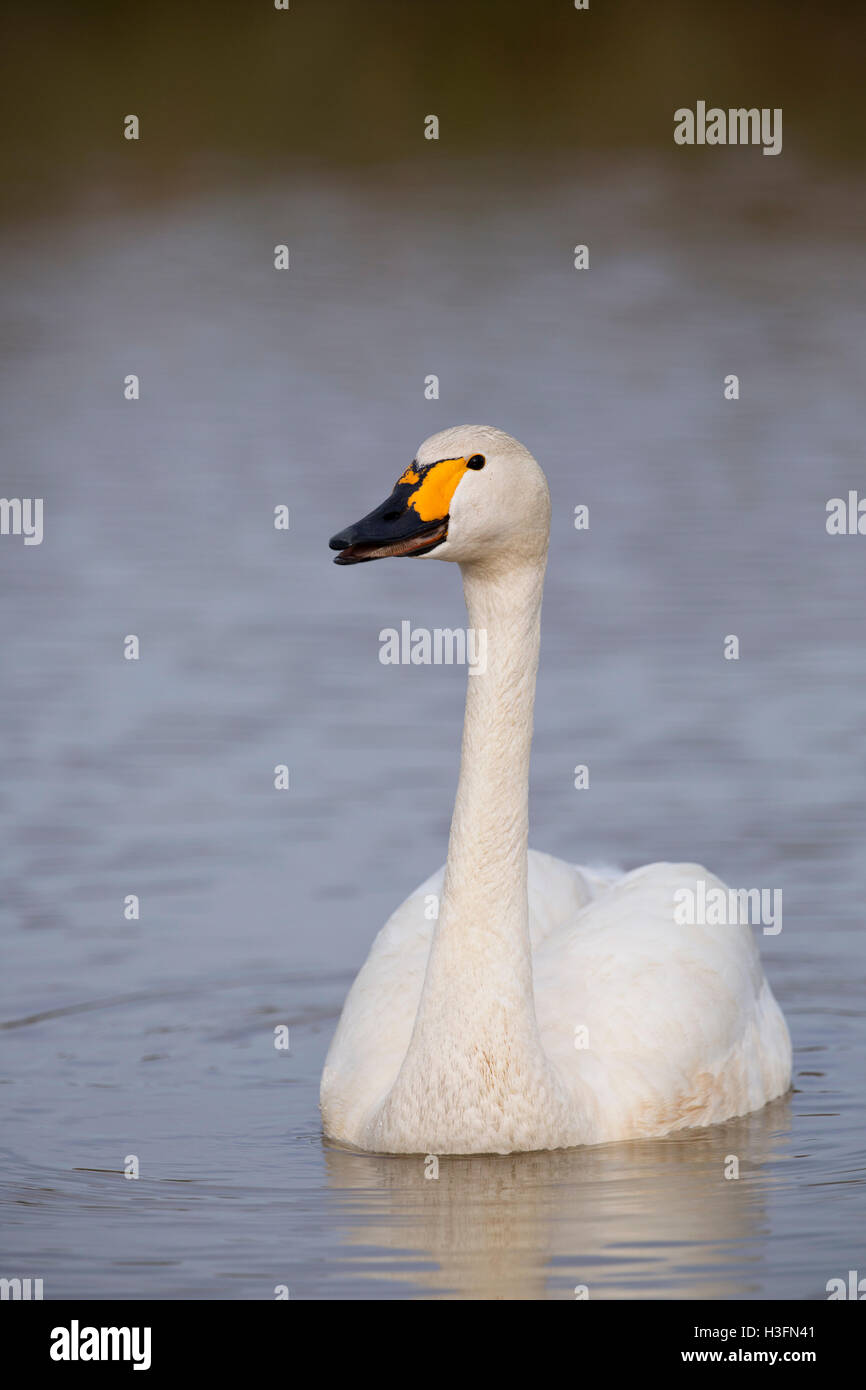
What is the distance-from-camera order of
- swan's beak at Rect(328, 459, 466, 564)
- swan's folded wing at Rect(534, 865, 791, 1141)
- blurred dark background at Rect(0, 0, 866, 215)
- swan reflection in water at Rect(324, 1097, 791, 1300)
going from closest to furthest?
swan reflection in water at Rect(324, 1097, 791, 1300) → swan's beak at Rect(328, 459, 466, 564) → swan's folded wing at Rect(534, 865, 791, 1141) → blurred dark background at Rect(0, 0, 866, 215)

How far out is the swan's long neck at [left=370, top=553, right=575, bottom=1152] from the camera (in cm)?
762

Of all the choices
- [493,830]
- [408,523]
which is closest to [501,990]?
[493,830]

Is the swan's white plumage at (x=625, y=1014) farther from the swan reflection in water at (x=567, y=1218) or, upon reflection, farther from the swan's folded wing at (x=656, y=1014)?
the swan reflection in water at (x=567, y=1218)

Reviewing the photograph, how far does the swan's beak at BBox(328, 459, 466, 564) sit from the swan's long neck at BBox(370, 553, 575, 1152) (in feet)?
1.17

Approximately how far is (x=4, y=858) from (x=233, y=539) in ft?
20.4

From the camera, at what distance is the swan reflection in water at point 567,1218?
6676mm

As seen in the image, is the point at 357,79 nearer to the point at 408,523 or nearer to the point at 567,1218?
the point at 408,523

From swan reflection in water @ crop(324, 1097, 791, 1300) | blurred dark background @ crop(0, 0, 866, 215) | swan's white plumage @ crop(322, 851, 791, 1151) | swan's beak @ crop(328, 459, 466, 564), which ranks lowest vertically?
swan reflection in water @ crop(324, 1097, 791, 1300)

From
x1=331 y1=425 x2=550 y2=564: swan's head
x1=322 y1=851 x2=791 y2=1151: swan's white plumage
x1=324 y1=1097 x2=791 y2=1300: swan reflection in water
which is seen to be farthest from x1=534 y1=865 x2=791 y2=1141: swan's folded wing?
x1=331 y1=425 x2=550 y2=564: swan's head

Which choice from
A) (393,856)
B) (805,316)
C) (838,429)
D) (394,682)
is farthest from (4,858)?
(805,316)

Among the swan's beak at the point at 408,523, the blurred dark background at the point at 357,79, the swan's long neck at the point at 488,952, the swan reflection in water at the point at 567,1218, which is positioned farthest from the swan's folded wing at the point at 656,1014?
the blurred dark background at the point at 357,79

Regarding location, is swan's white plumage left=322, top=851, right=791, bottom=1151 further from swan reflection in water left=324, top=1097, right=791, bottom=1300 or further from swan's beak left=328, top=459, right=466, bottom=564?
swan's beak left=328, top=459, right=466, bottom=564

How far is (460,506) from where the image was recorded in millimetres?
7332

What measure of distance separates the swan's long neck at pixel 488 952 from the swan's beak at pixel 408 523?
0.36 meters
